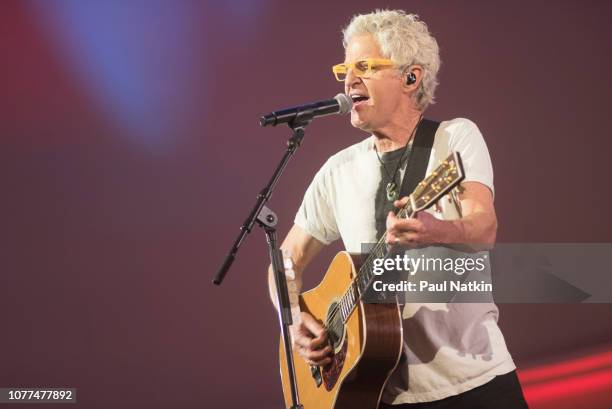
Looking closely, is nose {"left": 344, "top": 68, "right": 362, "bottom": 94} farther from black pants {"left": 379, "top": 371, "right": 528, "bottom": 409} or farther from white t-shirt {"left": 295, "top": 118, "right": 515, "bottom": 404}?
black pants {"left": 379, "top": 371, "right": 528, "bottom": 409}

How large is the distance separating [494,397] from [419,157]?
776 mm

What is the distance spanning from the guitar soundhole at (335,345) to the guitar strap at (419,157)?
0.47m

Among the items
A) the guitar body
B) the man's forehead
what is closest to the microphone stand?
the guitar body

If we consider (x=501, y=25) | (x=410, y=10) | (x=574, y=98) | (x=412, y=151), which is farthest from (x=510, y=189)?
(x=412, y=151)

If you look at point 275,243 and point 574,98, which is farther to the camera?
point 574,98

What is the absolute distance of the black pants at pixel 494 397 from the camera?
204cm

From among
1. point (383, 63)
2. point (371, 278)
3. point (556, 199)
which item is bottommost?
point (371, 278)

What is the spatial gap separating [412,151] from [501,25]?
2.48m

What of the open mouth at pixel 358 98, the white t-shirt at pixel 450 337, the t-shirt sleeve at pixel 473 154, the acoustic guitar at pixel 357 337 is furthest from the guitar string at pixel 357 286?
the open mouth at pixel 358 98

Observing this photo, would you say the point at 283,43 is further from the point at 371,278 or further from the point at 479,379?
the point at 479,379

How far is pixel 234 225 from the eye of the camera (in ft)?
13.7

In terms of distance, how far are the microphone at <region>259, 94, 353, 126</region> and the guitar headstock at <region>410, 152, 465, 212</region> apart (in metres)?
0.48

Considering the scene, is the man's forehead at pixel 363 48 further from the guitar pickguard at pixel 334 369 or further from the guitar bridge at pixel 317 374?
the guitar bridge at pixel 317 374

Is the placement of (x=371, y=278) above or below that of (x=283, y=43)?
below
